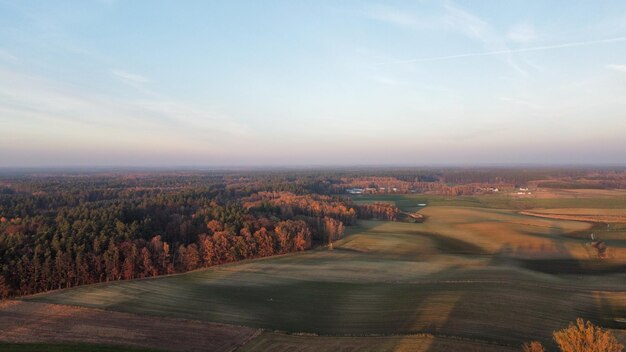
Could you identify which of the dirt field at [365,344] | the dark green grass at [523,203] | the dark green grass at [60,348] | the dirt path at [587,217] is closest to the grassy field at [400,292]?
the dirt field at [365,344]

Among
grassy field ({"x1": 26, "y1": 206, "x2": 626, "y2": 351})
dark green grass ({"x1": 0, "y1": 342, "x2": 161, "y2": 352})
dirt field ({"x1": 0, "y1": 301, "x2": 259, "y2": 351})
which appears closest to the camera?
dark green grass ({"x1": 0, "y1": 342, "x2": 161, "y2": 352})

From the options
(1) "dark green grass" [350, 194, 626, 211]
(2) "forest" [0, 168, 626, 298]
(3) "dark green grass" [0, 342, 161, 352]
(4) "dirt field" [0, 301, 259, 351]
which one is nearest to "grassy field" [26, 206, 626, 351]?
(4) "dirt field" [0, 301, 259, 351]

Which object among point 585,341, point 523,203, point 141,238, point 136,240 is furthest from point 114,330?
point 523,203

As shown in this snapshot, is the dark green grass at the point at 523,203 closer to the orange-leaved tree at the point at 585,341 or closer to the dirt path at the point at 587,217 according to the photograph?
the dirt path at the point at 587,217

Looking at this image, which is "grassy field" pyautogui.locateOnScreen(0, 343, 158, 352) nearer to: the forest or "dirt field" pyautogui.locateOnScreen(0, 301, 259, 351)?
"dirt field" pyautogui.locateOnScreen(0, 301, 259, 351)

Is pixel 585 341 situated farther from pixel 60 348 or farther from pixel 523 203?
pixel 523 203

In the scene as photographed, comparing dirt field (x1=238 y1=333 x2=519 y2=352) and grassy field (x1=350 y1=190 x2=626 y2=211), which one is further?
grassy field (x1=350 y1=190 x2=626 y2=211)
